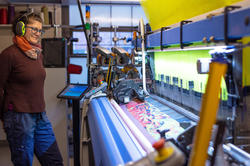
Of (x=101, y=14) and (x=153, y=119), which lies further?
(x=101, y=14)

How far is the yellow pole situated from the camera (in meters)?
0.83

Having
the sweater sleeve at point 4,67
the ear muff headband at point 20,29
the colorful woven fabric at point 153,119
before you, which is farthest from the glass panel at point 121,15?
the sweater sleeve at point 4,67

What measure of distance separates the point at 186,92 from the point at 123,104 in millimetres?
815

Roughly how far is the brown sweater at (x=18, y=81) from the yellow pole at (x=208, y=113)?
1.88 metres

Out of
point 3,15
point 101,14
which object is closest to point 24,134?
point 3,15

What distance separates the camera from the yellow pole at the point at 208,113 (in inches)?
32.8

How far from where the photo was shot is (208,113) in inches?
32.8

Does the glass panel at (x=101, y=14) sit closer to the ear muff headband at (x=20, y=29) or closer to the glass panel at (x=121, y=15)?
the glass panel at (x=121, y=15)

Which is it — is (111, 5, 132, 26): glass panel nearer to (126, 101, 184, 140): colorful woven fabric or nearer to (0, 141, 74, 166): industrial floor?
(0, 141, 74, 166): industrial floor

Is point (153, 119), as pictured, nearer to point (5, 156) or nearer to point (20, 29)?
point (20, 29)

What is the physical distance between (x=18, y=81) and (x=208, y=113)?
1949 millimetres

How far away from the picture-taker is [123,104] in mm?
2891

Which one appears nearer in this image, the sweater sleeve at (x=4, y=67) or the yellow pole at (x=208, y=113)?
the yellow pole at (x=208, y=113)

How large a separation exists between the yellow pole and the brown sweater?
188 cm
